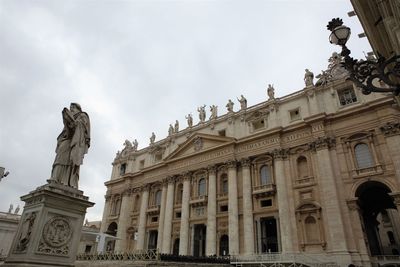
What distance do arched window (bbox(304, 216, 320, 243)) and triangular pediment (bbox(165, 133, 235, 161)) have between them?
10587 millimetres

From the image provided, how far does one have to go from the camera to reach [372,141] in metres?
21.9

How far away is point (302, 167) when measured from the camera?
24.9m

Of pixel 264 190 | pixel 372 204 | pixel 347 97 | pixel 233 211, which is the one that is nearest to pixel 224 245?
pixel 233 211

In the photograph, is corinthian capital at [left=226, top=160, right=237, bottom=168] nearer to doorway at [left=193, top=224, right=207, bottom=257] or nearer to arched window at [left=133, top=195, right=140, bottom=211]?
doorway at [left=193, top=224, right=207, bottom=257]

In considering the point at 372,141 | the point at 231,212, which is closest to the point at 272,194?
the point at 231,212

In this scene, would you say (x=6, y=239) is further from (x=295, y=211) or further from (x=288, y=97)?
(x=288, y=97)

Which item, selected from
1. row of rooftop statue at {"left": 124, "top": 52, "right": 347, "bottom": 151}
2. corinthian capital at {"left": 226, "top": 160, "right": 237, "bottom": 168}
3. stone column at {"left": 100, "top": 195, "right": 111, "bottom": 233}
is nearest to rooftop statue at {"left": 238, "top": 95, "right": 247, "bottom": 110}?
row of rooftop statue at {"left": 124, "top": 52, "right": 347, "bottom": 151}

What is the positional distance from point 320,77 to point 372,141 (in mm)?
7602

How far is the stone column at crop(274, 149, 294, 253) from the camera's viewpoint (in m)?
22.3

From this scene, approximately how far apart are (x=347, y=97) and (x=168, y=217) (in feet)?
72.6

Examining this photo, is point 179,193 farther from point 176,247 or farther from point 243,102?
point 243,102

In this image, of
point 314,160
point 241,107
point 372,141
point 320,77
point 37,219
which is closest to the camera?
point 37,219

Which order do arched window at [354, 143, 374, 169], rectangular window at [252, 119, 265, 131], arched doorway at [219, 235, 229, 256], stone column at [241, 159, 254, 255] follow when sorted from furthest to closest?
rectangular window at [252, 119, 265, 131], arched doorway at [219, 235, 229, 256], stone column at [241, 159, 254, 255], arched window at [354, 143, 374, 169]

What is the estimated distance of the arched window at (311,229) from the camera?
858 inches
